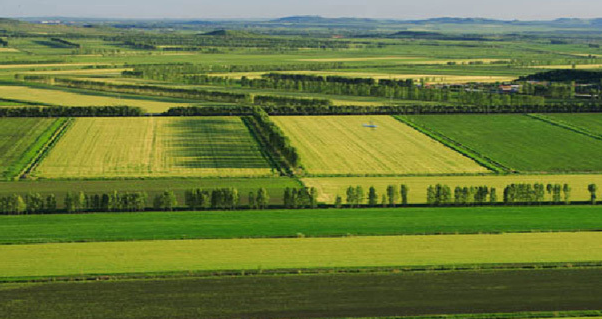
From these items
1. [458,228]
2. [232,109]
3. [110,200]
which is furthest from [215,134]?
[458,228]

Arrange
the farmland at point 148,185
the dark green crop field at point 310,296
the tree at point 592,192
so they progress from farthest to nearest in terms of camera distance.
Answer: the farmland at point 148,185 < the tree at point 592,192 < the dark green crop field at point 310,296

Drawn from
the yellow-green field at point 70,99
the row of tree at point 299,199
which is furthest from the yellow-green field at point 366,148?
the yellow-green field at point 70,99

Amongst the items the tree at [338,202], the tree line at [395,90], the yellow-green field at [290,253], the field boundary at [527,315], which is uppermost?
the tree line at [395,90]

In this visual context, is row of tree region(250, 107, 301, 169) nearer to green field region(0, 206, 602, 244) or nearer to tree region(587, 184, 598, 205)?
green field region(0, 206, 602, 244)

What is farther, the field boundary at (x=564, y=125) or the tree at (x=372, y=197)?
the field boundary at (x=564, y=125)

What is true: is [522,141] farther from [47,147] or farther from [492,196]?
[47,147]

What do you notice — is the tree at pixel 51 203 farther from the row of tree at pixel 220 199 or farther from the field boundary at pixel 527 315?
the field boundary at pixel 527 315

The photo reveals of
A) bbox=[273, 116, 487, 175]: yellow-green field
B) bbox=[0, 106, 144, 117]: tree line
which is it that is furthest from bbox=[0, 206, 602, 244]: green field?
bbox=[0, 106, 144, 117]: tree line
